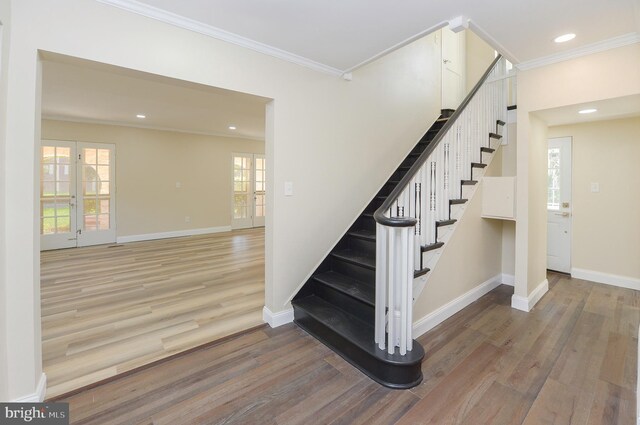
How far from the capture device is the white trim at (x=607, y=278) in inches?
142

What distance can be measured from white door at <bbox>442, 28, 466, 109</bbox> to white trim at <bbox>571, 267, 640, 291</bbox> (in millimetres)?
3067

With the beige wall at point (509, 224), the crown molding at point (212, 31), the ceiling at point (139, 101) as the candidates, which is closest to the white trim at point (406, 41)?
the crown molding at point (212, 31)

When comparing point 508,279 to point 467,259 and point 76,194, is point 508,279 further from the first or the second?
point 76,194

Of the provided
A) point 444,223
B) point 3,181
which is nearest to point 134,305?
point 3,181

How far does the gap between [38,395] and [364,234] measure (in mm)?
2708

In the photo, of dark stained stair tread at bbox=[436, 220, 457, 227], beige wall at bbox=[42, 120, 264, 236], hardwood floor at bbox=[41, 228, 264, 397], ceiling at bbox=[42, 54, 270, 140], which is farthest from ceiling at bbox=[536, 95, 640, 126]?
beige wall at bbox=[42, 120, 264, 236]

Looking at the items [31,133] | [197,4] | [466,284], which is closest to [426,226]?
[466,284]

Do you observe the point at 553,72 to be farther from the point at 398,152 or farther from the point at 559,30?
the point at 398,152

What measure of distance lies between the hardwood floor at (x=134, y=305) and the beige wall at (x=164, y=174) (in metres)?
1.27

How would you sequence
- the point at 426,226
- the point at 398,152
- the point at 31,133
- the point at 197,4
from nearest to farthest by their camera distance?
the point at 31,133 → the point at 197,4 → the point at 426,226 → the point at 398,152

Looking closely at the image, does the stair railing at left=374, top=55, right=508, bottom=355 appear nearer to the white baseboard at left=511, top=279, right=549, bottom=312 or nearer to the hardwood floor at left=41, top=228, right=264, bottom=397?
the white baseboard at left=511, top=279, right=549, bottom=312

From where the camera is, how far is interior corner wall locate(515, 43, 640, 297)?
7.88ft

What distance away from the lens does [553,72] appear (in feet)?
9.04

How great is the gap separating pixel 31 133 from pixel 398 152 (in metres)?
3.49
